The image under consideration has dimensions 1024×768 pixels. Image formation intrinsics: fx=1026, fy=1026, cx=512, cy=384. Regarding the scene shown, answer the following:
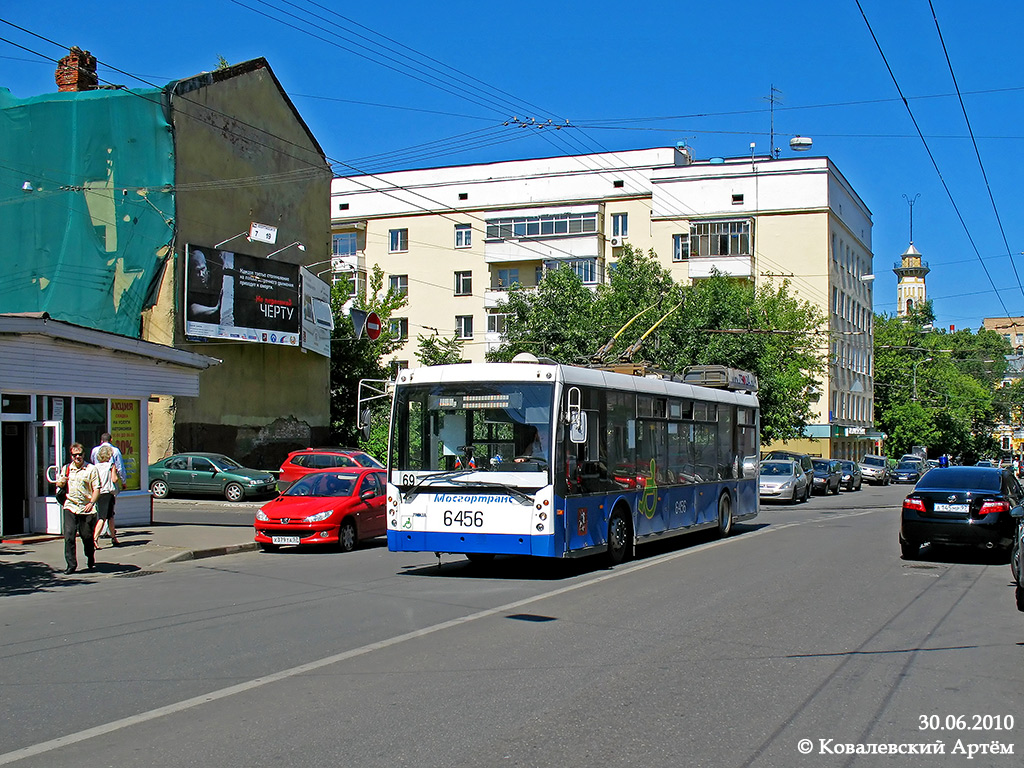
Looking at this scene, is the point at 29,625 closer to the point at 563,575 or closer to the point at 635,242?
the point at 563,575

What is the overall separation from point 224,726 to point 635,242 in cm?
5772

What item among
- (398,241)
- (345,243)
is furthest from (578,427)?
(345,243)

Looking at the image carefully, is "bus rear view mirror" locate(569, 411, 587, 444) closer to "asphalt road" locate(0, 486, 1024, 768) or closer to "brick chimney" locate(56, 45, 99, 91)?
"asphalt road" locate(0, 486, 1024, 768)

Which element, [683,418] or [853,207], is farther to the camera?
[853,207]

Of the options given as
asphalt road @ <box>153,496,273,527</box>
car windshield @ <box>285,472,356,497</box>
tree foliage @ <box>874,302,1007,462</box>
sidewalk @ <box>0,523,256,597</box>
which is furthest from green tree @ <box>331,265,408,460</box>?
tree foliage @ <box>874,302,1007,462</box>

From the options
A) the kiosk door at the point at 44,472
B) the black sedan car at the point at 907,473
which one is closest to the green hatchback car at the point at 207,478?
the kiosk door at the point at 44,472

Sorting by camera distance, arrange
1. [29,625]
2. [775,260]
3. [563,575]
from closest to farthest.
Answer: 1. [29,625]
2. [563,575]
3. [775,260]

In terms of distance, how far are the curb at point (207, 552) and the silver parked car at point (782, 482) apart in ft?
70.8

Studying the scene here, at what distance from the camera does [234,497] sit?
28.8m

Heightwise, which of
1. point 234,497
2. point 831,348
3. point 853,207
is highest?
point 853,207

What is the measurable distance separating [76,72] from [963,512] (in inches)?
1139

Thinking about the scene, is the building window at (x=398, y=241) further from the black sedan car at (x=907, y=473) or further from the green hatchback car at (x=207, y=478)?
the green hatchback car at (x=207, y=478)

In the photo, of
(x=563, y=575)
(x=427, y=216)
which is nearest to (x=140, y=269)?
(x=563, y=575)

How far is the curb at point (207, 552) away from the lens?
16.3 m
